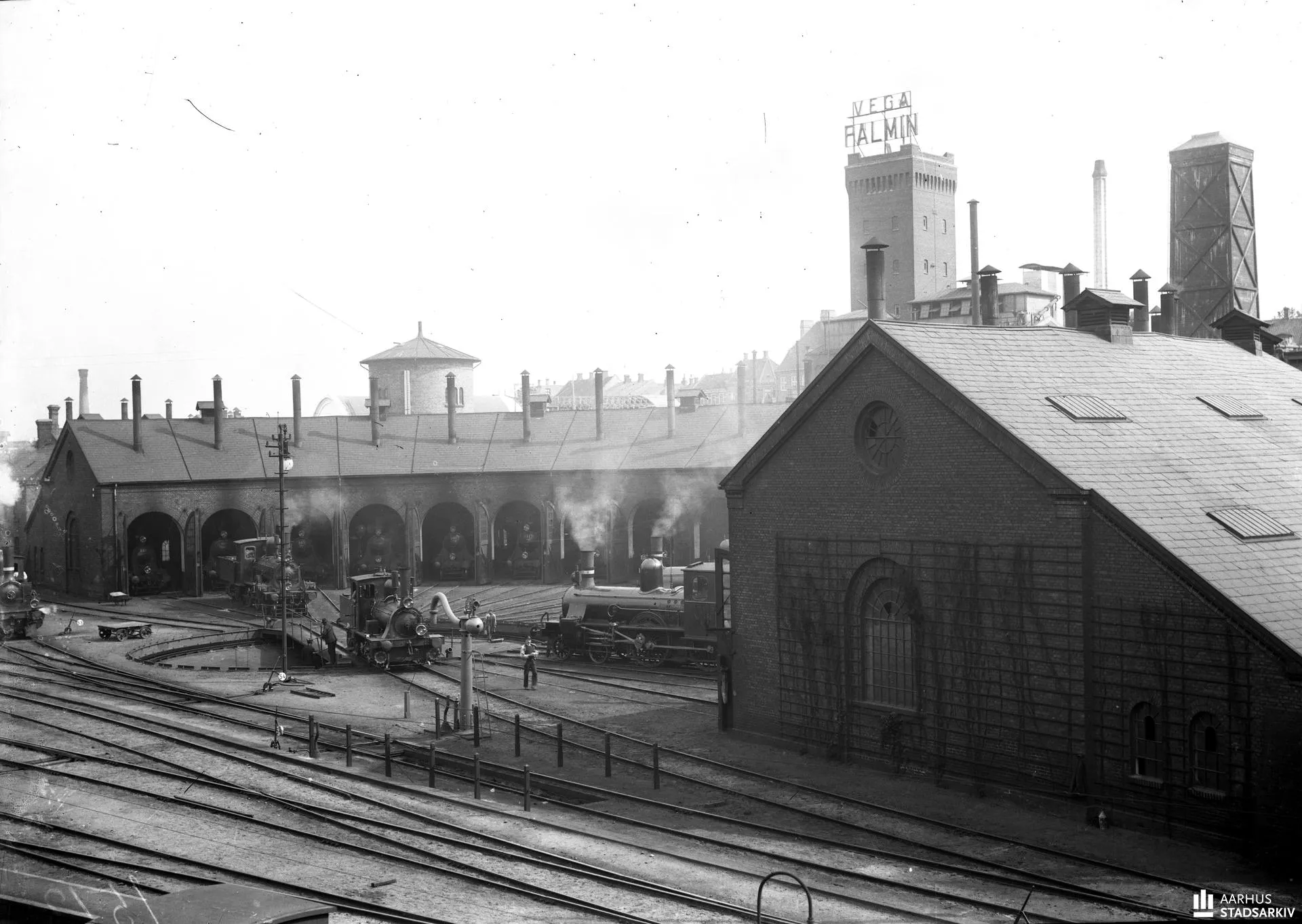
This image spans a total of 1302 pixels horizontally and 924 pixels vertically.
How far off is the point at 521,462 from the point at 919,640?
34.3 meters

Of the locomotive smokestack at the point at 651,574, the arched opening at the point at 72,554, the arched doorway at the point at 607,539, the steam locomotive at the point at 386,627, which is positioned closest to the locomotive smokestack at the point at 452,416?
the arched doorway at the point at 607,539

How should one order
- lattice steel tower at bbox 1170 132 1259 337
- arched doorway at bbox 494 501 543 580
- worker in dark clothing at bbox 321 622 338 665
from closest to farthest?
worker in dark clothing at bbox 321 622 338 665
lattice steel tower at bbox 1170 132 1259 337
arched doorway at bbox 494 501 543 580

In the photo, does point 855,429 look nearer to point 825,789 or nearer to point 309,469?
point 825,789

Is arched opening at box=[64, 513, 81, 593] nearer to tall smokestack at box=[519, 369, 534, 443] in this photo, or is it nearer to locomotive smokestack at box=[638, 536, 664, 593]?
tall smokestack at box=[519, 369, 534, 443]

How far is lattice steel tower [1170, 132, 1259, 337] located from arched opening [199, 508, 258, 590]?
3808 cm

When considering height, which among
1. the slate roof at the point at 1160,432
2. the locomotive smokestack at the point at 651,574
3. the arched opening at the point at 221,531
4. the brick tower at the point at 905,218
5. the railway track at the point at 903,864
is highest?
the brick tower at the point at 905,218

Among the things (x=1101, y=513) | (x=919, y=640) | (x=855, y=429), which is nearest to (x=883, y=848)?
(x=919, y=640)

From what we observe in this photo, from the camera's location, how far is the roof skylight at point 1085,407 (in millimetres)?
21359

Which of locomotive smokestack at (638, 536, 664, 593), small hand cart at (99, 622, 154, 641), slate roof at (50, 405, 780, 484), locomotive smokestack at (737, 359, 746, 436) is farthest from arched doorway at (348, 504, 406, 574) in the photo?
locomotive smokestack at (638, 536, 664, 593)

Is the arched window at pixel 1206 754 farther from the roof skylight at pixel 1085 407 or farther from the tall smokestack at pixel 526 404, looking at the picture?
the tall smokestack at pixel 526 404

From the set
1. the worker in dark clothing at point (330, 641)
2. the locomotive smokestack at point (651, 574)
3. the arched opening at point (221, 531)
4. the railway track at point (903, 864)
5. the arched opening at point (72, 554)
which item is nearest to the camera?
the railway track at point (903, 864)

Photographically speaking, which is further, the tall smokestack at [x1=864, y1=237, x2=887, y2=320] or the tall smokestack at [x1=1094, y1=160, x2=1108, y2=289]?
the tall smokestack at [x1=1094, y1=160, x2=1108, y2=289]

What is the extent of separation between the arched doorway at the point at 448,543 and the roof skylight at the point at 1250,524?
37.7 metres

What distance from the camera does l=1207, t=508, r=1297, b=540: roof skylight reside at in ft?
62.0
